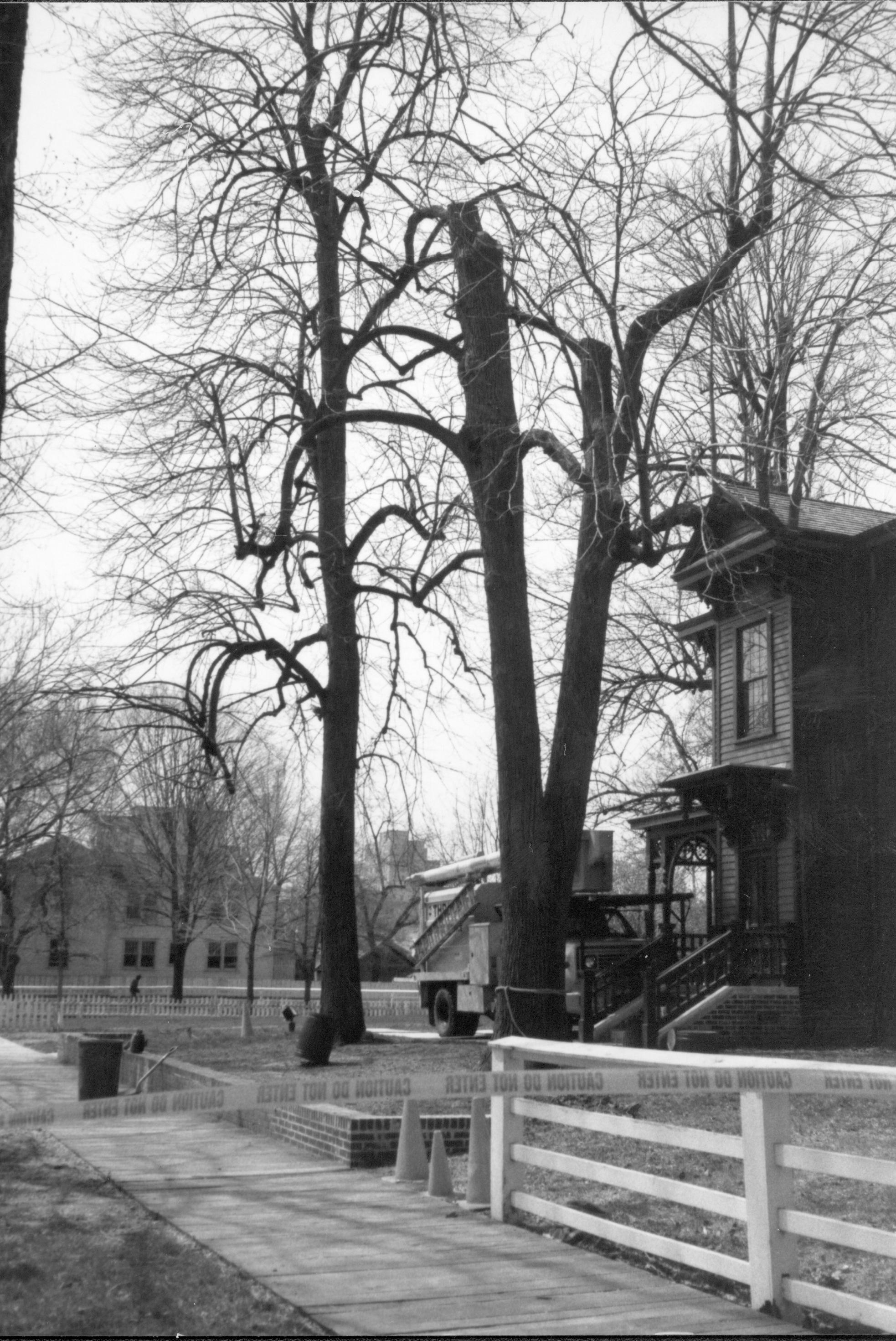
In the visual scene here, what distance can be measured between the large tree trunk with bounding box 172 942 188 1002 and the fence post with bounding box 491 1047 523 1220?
3556 cm

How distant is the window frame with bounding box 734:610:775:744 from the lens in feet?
74.4

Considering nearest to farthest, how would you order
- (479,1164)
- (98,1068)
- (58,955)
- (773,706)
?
(479,1164), (98,1068), (773,706), (58,955)

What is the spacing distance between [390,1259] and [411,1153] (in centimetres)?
273

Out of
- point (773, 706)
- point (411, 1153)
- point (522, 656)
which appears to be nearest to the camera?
point (411, 1153)

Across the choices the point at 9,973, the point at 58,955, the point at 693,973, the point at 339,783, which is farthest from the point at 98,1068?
the point at 58,955

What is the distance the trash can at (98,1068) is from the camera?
1509 centimetres

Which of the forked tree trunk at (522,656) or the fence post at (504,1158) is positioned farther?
the forked tree trunk at (522,656)

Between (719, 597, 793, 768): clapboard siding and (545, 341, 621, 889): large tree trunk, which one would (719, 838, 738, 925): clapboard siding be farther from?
(545, 341, 621, 889): large tree trunk

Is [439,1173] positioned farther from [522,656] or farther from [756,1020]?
[756,1020]

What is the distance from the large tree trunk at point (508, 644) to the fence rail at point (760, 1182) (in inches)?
207

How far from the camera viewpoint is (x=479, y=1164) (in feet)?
28.5

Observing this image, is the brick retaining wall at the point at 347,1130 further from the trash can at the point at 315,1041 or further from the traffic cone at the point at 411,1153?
the trash can at the point at 315,1041

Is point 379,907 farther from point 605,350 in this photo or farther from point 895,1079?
point 895,1079

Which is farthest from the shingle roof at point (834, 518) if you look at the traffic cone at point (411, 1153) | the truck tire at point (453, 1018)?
the traffic cone at point (411, 1153)
